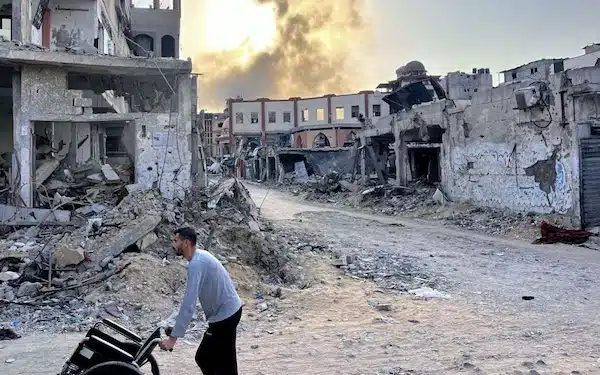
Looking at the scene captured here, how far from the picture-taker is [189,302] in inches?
149

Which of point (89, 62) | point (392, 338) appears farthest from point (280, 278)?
point (89, 62)

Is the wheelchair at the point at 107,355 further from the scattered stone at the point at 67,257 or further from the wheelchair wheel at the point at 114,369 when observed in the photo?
the scattered stone at the point at 67,257

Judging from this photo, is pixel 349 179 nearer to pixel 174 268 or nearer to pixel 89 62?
pixel 89 62

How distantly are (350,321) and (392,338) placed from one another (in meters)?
0.87

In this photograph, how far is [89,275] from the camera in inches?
316

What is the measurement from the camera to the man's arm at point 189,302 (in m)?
3.76

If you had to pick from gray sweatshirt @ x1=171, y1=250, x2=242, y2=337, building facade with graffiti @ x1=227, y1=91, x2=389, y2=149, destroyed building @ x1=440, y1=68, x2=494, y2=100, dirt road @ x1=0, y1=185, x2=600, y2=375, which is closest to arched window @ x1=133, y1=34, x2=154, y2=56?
dirt road @ x1=0, y1=185, x2=600, y2=375

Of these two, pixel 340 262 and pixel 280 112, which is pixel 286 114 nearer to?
pixel 280 112

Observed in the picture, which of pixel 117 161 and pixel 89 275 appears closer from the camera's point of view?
pixel 89 275

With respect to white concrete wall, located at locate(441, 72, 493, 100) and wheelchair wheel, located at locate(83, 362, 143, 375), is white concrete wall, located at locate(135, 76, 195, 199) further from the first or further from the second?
white concrete wall, located at locate(441, 72, 493, 100)

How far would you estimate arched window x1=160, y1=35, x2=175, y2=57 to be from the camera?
102ft

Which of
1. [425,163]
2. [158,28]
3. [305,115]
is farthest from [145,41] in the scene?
[305,115]

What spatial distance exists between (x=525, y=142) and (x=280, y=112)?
4301cm

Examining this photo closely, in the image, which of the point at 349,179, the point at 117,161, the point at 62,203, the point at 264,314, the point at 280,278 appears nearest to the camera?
the point at 264,314
